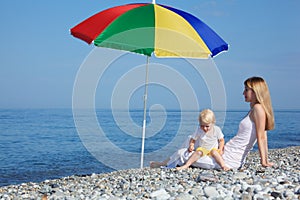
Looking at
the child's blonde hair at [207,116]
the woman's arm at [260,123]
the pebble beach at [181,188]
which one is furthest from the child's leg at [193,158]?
the woman's arm at [260,123]

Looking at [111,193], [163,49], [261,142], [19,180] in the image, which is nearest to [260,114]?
[261,142]

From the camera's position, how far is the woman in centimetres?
655

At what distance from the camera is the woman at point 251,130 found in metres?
6.55

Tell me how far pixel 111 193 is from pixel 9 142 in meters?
15.3

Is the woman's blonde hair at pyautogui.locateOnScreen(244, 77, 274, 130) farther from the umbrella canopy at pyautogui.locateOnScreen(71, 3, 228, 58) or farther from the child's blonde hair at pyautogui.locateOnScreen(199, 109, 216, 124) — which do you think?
the umbrella canopy at pyautogui.locateOnScreen(71, 3, 228, 58)

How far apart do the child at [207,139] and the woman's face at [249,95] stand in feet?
1.96

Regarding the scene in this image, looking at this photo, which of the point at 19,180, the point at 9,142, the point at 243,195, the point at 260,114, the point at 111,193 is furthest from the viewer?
the point at 9,142

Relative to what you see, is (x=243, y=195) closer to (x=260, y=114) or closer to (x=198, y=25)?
(x=260, y=114)

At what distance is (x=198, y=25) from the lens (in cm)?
731

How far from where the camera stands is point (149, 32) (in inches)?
255

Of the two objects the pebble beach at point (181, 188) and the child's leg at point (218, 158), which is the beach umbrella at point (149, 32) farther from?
the pebble beach at point (181, 188)

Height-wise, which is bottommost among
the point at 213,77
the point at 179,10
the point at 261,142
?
Answer: the point at 261,142

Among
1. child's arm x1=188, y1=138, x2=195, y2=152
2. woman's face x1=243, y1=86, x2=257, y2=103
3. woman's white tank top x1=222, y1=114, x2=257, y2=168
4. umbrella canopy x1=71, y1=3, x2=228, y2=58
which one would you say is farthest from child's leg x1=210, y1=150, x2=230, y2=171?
umbrella canopy x1=71, y1=3, x2=228, y2=58

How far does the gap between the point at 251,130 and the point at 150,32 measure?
7.27ft
